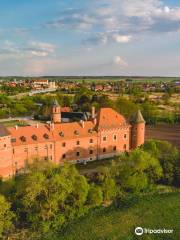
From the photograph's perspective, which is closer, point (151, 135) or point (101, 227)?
point (101, 227)

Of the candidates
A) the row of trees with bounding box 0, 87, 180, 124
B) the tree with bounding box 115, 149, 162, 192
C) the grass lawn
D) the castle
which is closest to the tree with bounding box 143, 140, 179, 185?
the tree with bounding box 115, 149, 162, 192

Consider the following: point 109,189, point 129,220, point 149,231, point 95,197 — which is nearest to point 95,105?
point 109,189

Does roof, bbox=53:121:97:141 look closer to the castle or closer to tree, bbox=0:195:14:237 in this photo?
the castle

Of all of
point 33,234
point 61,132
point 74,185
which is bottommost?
point 33,234

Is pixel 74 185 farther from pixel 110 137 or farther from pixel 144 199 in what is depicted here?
pixel 110 137

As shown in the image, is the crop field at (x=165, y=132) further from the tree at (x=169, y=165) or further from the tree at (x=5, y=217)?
the tree at (x=5, y=217)

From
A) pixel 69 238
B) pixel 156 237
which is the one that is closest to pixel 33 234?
pixel 69 238

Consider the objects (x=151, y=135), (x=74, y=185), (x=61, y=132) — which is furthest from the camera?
(x=151, y=135)

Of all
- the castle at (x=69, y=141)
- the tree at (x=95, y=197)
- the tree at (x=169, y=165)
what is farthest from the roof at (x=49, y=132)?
the tree at (x=95, y=197)
